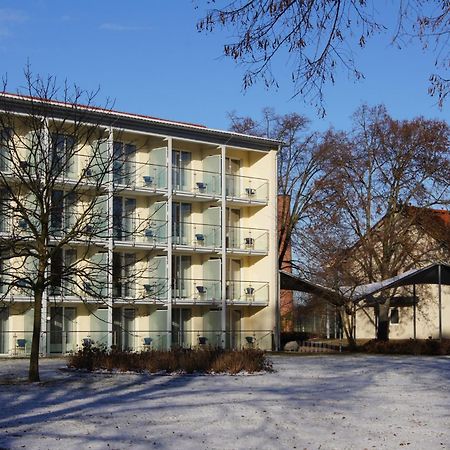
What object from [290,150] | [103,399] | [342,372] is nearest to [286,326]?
[290,150]

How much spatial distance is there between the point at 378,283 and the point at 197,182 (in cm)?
976

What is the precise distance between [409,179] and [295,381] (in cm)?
2768

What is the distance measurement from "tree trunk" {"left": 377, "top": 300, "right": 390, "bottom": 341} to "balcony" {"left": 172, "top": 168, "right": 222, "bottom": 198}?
512 inches

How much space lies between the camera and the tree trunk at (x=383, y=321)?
164 feet

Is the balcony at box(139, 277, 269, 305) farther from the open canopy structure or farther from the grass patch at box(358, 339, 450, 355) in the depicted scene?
the grass patch at box(358, 339, 450, 355)

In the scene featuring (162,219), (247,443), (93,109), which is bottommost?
(247,443)

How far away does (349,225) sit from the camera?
163 feet

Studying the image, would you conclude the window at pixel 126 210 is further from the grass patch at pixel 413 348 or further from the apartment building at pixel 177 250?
the grass patch at pixel 413 348

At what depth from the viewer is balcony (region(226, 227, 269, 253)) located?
145ft

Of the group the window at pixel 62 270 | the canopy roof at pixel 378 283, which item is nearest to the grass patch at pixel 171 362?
the window at pixel 62 270

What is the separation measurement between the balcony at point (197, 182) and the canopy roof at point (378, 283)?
19.5 feet

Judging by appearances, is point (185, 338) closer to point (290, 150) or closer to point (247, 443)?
point (290, 150)

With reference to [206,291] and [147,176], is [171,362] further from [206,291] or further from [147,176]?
[206,291]

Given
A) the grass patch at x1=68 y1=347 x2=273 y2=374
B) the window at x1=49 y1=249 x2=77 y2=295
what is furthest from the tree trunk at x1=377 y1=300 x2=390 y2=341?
the grass patch at x1=68 y1=347 x2=273 y2=374
